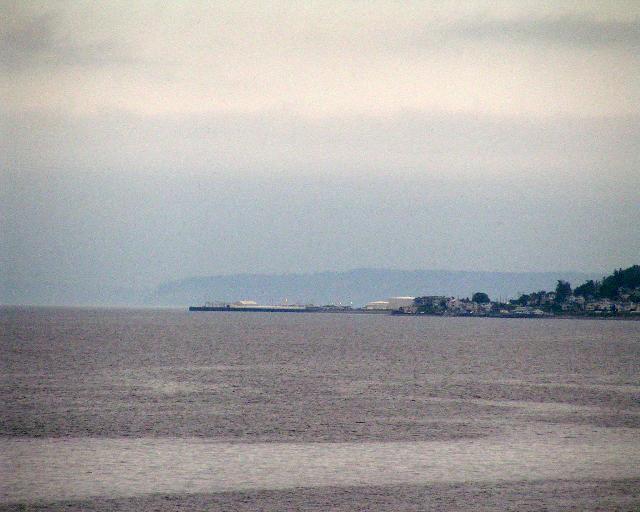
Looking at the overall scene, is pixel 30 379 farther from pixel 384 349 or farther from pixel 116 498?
pixel 384 349

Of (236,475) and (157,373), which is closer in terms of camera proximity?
(236,475)

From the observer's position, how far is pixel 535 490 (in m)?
42.4

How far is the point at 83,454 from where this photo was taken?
49406mm

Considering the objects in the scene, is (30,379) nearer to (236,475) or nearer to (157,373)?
(157,373)

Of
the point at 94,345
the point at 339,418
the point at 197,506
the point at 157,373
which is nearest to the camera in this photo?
the point at 197,506

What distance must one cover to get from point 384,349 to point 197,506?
130 metres

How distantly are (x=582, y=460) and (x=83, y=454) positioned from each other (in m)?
25.7

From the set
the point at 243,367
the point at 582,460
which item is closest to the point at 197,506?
the point at 582,460

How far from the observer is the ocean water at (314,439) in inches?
1609

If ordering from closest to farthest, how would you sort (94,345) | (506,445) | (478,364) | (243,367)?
(506,445)
(243,367)
(478,364)
(94,345)

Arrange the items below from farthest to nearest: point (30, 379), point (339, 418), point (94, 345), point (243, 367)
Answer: point (94, 345), point (243, 367), point (30, 379), point (339, 418)

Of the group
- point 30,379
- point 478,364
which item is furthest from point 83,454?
point 478,364

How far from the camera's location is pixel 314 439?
184 feet

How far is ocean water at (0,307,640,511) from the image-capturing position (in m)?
40.9
